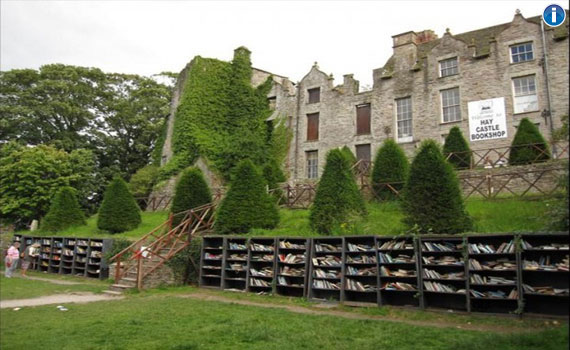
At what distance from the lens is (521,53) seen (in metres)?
23.2

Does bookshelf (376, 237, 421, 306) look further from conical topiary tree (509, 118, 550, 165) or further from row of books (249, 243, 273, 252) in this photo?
conical topiary tree (509, 118, 550, 165)

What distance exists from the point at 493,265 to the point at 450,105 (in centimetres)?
1725

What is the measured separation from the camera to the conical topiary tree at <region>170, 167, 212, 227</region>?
19625mm

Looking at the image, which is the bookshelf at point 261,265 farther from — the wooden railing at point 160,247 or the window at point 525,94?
the window at point 525,94

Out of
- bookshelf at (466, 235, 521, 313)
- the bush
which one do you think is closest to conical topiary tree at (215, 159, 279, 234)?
bookshelf at (466, 235, 521, 313)

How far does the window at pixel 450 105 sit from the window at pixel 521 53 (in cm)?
329

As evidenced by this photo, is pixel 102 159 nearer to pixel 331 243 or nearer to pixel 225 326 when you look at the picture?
pixel 331 243

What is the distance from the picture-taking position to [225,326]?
8.56 metres

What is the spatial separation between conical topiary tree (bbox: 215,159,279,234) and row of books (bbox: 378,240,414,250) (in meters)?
6.41

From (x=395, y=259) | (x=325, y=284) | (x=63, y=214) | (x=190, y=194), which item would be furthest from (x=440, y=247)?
(x=63, y=214)

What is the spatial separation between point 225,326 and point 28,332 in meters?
3.59

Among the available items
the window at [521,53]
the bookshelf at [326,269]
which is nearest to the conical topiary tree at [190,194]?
the bookshelf at [326,269]

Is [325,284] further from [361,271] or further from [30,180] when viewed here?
[30,180]

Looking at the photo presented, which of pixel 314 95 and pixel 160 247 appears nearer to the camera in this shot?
pixel 160 247
